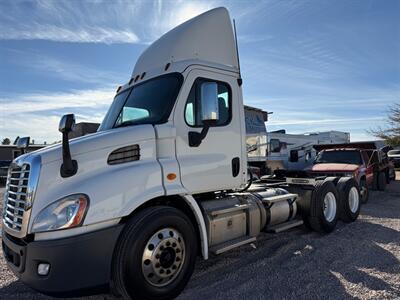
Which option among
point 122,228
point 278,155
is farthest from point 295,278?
point 278,155

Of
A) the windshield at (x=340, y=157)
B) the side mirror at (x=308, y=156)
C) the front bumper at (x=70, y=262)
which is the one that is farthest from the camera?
the side mirror at (x=308, y=156)

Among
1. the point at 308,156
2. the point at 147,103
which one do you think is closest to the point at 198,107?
the point at 147,103

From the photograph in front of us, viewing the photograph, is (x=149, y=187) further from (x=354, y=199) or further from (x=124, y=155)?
(x=354, y=199)

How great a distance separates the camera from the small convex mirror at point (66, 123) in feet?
10.9

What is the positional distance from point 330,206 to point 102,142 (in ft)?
17.9

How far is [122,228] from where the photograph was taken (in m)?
3.61

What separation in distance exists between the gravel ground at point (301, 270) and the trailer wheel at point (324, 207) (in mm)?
218

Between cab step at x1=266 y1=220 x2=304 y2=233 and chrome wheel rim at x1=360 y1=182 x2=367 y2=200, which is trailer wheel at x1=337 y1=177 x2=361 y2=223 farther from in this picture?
chrome wheel rim at x1=360 y1=182 x2=367 y2=200

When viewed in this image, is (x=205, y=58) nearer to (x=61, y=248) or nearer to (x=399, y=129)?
(x=61, y=248)

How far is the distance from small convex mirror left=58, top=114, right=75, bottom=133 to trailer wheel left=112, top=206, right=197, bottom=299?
3.91ft

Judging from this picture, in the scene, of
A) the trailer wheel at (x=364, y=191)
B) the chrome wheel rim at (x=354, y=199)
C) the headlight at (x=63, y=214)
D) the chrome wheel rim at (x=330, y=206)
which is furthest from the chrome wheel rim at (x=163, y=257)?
the trailer wheel at (x=364, y=191)

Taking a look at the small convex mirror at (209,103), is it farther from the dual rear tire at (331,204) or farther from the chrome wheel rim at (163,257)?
the dual rear tire at (331,204)

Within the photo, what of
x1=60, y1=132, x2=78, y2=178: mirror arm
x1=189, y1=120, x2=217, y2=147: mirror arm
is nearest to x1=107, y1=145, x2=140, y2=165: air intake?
x1=60, y1=132, x2=78, y2=178: mirror arm

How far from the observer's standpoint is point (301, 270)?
187 inches
